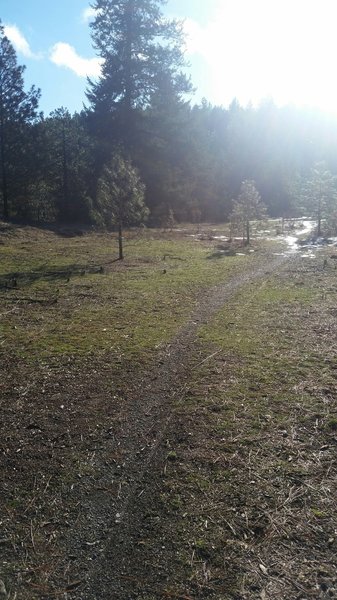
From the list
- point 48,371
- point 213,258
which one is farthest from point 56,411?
point 213,258

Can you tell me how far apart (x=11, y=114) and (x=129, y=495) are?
40.0 meters

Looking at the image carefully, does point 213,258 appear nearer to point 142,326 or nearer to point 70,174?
point 142,326

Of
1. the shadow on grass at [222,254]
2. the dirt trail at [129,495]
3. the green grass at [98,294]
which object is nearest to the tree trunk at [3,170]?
the green grass at [98,294]

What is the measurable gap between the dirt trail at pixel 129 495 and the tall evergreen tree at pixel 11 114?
115 feet

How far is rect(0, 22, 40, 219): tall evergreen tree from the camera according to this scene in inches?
1417

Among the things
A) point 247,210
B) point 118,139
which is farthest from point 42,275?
point 118,139

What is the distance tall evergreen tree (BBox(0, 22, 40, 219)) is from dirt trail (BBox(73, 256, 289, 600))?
115 ft

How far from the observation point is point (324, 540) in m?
4.22

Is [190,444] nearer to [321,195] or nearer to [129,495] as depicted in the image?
[129,495]

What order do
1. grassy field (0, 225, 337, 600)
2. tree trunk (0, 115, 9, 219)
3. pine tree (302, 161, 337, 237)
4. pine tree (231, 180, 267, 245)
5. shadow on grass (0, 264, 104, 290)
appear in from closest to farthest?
grassy field (0, 225, 337, 600) < shadow on grass (0, 264, 104, 290) < pine tree (231, 180, 267, 245) < tree trunk (0, 115, 9, 219) < pine tree (302, 161, 337, 237)

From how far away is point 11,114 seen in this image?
3744cm

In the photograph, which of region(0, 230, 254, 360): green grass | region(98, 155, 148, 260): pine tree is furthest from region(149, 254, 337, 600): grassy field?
region(98, 155, 148, 260): pine tree

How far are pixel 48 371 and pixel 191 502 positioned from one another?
4633 millimetres

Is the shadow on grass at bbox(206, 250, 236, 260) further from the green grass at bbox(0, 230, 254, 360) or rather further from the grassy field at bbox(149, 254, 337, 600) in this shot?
the grassy field at bbox(149, 254, 337, 600)
